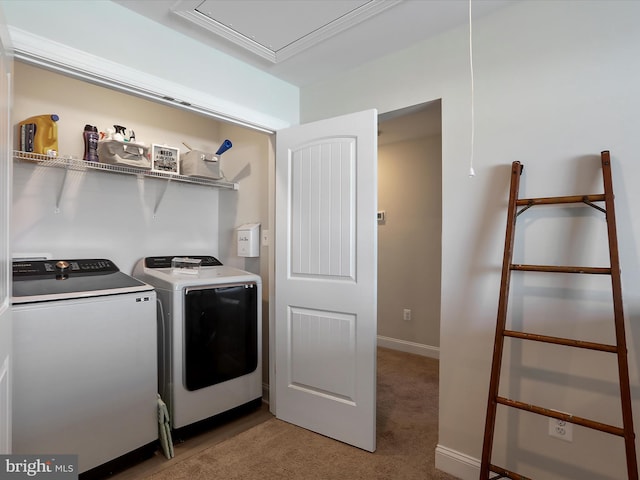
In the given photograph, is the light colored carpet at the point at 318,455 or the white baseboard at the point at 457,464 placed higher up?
the white baseboard at the point at 457,464

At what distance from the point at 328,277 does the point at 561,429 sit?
4.33 feet

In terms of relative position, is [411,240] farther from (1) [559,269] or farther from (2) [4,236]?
(2) [4,236]

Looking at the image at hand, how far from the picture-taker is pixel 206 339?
7.39ft

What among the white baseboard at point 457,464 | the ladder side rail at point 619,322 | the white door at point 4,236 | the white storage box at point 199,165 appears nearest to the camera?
the white door at point 4,236

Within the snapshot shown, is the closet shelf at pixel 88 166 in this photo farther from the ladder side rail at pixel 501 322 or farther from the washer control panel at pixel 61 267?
the ladder side rail at pixel 501 322

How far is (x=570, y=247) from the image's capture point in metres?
1.53

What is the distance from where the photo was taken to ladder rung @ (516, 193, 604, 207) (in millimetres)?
1416

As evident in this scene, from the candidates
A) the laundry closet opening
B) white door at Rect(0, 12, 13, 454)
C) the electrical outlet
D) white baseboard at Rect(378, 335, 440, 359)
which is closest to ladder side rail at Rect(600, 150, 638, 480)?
the electrical outlet

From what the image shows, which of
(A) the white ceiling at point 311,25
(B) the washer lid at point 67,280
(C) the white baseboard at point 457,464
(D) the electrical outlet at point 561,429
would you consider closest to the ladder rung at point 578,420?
(D) the electrical outlet at point 561,429

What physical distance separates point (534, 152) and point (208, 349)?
2112 millimetres

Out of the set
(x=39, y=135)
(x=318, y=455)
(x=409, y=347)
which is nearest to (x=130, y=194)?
(x=39, y=135)

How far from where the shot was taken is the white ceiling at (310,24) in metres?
1.66

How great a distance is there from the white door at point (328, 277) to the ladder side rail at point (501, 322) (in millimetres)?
619

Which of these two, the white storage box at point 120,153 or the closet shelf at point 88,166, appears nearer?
the closet shelf at point 88,166
